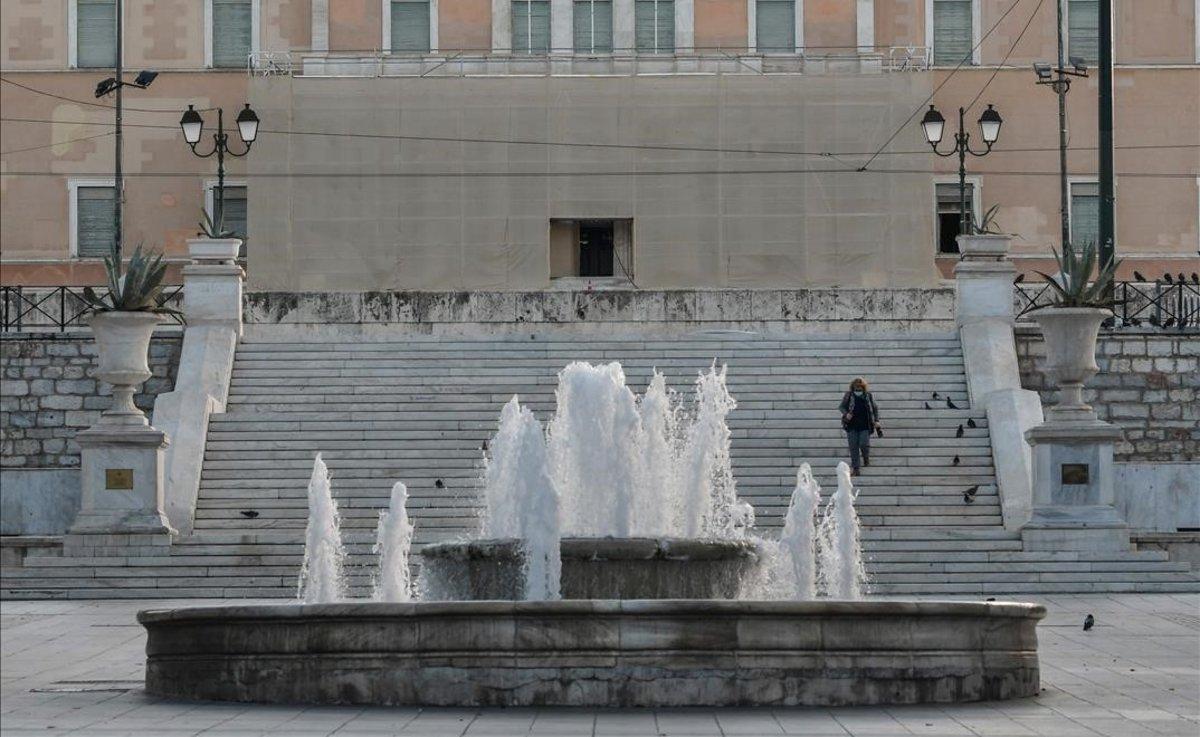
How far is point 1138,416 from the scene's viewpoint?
28.0 metres

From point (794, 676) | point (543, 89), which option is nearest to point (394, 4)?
point (543, 89)

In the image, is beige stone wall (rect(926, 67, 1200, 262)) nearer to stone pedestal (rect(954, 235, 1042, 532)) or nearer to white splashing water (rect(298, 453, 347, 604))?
stone pedestal (rect(954, 235, 1042, 532))

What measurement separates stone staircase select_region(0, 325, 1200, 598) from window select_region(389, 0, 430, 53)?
12.9 meters

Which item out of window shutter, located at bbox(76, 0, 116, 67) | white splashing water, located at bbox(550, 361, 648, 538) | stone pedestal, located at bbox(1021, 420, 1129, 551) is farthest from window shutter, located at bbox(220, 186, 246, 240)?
white splashing water, located at bbox(550, 361, 648, 538)

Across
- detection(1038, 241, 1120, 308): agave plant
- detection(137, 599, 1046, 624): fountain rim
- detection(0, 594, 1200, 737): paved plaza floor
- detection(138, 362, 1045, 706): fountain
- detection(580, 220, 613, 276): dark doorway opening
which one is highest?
detection(580, 220, 613, 276): dark doorway opening

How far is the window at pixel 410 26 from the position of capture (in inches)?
1660

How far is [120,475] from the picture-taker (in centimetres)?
2403

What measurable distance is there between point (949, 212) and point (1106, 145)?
14.1 metres

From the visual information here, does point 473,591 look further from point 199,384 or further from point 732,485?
point 199,384

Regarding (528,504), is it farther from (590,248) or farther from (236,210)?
(236,210)

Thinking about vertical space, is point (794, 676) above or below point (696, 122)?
below

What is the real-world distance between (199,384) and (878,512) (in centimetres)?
771

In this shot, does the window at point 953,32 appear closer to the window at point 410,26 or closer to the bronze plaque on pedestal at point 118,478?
the window at point 410,26

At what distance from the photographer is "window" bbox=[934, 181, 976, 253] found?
41.8 metres
